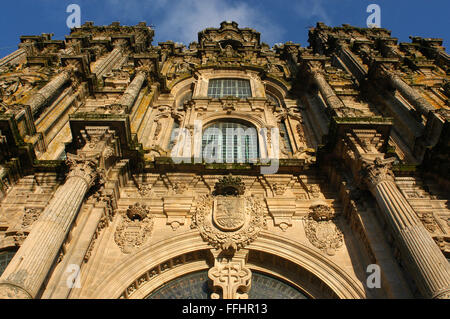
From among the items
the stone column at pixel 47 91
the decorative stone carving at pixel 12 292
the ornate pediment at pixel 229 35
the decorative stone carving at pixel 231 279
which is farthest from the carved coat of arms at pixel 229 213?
the ornate pediment at pixel 229 35

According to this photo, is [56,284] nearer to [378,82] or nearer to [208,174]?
[208,174]

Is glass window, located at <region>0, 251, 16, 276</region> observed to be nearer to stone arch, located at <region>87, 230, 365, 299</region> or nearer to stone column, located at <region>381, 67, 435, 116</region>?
stone arch, located at <region>87, 230, 365, 299</region>

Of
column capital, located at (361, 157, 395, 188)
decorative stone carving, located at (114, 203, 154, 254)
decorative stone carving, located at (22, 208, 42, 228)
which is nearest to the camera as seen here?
column capital, located at (361, 157, 395, 188)

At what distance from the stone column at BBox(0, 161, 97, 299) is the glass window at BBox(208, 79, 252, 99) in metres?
11.3

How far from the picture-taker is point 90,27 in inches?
1109

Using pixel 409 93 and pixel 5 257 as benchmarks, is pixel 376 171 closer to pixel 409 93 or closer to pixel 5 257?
pixel 409 93

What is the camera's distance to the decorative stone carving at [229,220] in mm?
9531

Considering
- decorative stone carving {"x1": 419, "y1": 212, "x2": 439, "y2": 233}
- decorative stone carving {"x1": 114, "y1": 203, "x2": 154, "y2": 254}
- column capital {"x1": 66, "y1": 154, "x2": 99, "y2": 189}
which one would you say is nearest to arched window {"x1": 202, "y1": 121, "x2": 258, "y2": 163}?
decorative stone carving {"x1": 114, "y1": 203, "x2": 154, "y2": 254}

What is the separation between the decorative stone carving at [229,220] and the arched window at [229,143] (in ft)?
10.2

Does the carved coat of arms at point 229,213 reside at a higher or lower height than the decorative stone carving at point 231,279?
higher

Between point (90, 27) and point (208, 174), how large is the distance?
2245 cm

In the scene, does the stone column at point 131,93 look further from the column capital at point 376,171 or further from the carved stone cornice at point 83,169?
the column capital at point 376,171

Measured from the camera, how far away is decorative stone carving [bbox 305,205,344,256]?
373 inches

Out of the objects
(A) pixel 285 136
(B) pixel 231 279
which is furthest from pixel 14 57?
(B) pixel 231 279
